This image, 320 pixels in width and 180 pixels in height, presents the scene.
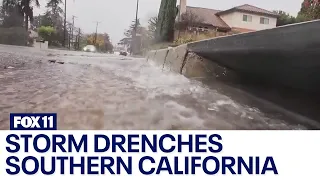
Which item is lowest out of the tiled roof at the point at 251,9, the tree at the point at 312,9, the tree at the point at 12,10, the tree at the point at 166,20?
the tree at the point at 312,9

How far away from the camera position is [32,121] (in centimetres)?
95

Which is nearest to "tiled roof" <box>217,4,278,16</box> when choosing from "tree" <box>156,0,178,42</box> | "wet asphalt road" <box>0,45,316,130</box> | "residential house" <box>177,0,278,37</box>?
"residential house" <box>177,0,278,37</box>

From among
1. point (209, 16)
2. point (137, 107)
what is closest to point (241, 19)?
point (209, 16)

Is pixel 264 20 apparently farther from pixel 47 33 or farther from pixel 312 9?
pixel 312 9

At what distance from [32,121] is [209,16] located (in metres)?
21.1

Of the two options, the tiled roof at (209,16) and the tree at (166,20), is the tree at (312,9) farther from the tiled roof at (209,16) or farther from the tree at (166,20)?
the tiled roof at (209,16)

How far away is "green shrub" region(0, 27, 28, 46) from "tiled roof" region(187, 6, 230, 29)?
11.9 metres

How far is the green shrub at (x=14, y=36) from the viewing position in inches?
366

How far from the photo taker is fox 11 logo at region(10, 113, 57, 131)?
91 cm

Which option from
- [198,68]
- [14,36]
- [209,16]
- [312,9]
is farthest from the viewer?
[209,16]

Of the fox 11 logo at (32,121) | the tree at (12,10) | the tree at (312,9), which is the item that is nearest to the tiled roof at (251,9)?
the tree at (12,10)

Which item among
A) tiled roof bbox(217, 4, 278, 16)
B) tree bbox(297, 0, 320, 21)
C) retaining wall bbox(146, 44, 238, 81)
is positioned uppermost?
tiled roof bbox(217, 4, 278, 16)

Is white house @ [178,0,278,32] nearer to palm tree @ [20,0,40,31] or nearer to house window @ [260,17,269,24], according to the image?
house window @ [260,17,269,24]

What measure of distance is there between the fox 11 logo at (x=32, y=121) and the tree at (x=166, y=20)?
38.8 ft
